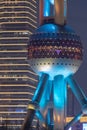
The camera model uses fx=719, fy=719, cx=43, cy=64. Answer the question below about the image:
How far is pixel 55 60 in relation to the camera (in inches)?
4247

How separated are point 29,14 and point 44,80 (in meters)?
77.3

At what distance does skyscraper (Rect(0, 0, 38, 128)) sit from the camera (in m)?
176

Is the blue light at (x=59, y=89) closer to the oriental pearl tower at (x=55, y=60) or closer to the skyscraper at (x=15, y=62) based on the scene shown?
the oriental pearl tower at (x=55, y=60)

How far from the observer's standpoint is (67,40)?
110 meters

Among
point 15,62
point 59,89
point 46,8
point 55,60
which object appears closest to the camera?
point 55,60

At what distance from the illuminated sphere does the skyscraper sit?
65.1 metres

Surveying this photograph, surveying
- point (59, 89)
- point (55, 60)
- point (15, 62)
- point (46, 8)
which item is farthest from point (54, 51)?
point (15, 62)

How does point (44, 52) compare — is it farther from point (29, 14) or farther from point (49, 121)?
point (29, 14)

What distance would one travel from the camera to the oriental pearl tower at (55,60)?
353 ft

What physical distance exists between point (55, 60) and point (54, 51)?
153 centimetres

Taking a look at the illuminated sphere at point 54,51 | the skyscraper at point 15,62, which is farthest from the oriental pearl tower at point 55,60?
the skyscraper at point 15,62

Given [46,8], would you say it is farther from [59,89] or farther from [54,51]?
[59,89]

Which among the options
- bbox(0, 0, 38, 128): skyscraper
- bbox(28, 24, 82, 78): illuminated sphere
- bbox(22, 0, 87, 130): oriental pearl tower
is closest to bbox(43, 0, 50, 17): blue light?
bbox(22, 0, 87, 130): oriental pearl tower

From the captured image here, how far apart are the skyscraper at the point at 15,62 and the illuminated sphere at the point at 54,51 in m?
65.1
